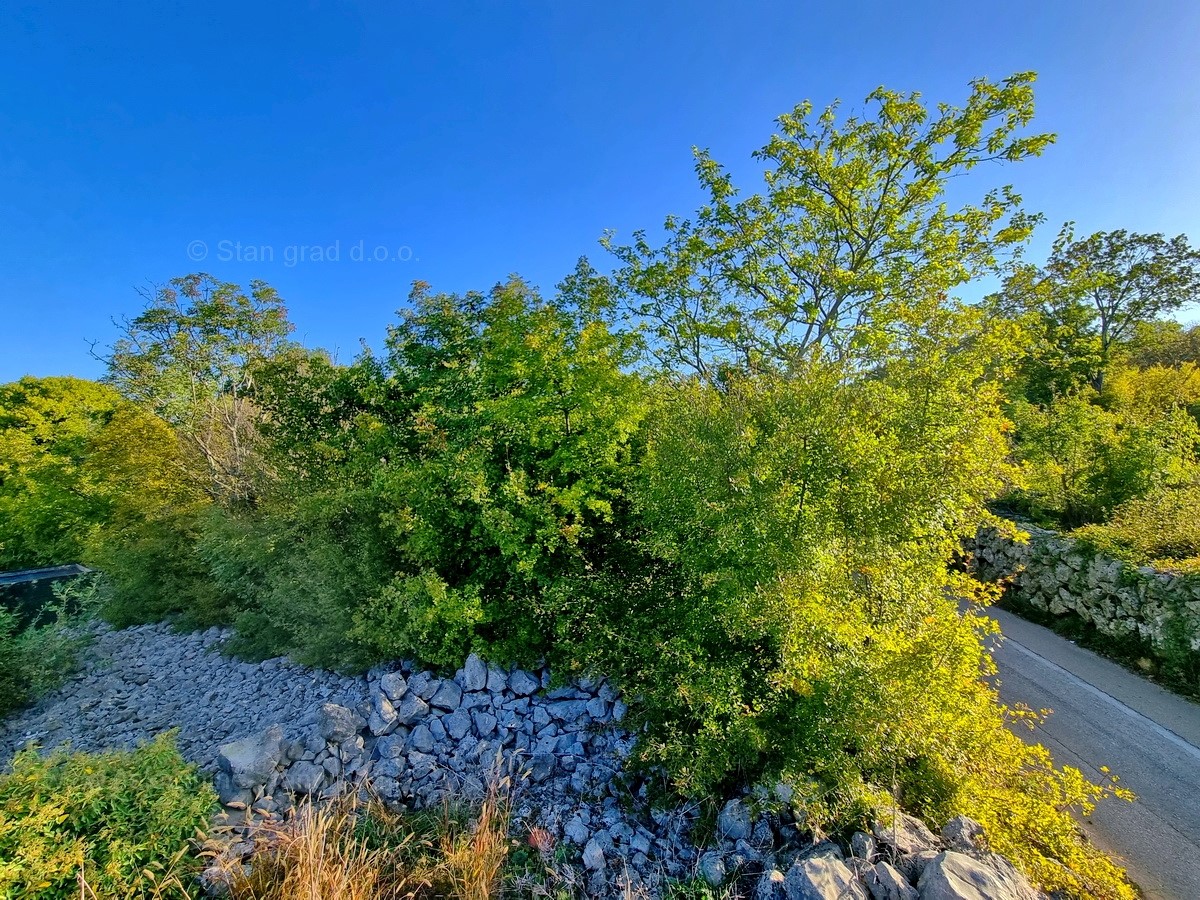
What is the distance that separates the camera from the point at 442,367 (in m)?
6.31

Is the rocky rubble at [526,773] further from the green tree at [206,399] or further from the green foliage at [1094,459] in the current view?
the green foliage at [1094,459]

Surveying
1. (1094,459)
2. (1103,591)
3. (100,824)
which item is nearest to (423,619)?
(100,824)

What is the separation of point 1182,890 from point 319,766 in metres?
6.33

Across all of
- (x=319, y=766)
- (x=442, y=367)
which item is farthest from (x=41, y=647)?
(x=442, y=367)

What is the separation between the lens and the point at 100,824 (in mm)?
3066

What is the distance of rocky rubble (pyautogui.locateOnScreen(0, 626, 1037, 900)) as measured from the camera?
8.89ft

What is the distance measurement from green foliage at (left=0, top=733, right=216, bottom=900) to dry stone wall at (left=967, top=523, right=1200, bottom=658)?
7.29 metres

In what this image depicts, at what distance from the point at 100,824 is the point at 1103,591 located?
11.0m

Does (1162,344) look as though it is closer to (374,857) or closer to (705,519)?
(705,519)

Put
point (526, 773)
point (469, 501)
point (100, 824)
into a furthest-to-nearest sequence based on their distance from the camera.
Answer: point (469, 501)
point (526, 773)
point (100, 824)

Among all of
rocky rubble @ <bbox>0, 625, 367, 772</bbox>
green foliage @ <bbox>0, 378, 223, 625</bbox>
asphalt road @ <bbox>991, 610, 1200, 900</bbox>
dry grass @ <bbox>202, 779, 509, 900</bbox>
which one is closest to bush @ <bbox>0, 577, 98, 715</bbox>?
rocky rubble @ <bbox>0, 625, 367, 772</bbox>

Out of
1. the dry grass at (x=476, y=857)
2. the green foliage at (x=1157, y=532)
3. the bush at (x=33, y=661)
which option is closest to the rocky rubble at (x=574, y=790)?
the dry grass at (x=476, y=857)

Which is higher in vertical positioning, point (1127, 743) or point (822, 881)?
point (822, 881)

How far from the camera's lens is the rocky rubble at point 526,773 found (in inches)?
107
